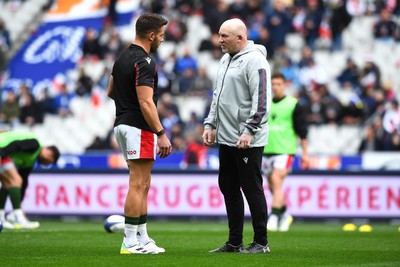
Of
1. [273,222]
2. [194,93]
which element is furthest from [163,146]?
[194,93]

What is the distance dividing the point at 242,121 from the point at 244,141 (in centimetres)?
35

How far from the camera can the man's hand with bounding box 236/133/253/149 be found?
9852 mm

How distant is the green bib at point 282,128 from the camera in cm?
1562

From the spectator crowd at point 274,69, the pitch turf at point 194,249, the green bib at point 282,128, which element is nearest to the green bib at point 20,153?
the pitch turf at point 194,249

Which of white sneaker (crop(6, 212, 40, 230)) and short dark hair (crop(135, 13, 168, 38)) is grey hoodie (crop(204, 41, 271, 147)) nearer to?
short dark hair (crop(135, 13, 168, 38))

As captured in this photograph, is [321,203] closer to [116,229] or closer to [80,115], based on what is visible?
[116,229]

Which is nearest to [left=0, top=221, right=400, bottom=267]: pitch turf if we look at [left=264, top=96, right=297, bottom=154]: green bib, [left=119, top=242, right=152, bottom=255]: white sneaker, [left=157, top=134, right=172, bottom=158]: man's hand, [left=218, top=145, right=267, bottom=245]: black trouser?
[left=119, top=242, right=152, bottom=255]: white sneaker

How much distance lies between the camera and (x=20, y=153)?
51.5 ft

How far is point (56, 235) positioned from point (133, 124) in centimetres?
455

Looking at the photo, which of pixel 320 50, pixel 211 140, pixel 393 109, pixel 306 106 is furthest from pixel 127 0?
pixel 211 140

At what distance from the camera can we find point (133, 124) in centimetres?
984

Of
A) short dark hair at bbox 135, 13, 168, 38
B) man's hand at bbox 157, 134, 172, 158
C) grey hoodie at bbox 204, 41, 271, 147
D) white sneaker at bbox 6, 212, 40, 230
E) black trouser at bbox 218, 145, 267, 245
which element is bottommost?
white sneaker at bbox 6, 212, 40, 230

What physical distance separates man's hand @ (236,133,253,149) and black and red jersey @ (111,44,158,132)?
953 millimetres

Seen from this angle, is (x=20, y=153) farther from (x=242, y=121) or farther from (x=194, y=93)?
(x=194, y=93)
